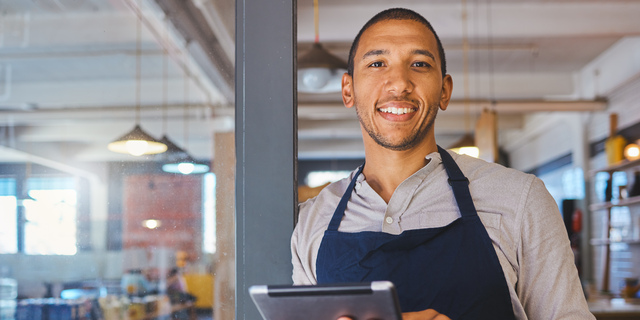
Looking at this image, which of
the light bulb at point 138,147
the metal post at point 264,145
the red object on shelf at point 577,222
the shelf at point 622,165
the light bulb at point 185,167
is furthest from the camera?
the red object on shelf at point 577,222

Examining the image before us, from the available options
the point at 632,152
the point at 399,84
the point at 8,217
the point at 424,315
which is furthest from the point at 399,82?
the point at 632,152

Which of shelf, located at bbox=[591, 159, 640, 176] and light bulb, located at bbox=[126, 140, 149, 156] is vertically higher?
shelf, located at bbox=[591, 159, 640, 176]

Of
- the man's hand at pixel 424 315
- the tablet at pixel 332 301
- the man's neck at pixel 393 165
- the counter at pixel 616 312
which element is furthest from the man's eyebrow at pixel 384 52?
the counter at pixel 616 312

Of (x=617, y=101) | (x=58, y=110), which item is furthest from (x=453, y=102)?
(x=58, y=110)

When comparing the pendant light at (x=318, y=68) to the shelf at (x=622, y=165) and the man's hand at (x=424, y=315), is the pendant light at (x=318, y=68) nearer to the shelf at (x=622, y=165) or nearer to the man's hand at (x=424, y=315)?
the man's hand at (x=424, y=315)

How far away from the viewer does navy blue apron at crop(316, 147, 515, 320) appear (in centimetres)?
129

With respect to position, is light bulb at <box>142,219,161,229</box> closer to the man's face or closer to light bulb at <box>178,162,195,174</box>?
light bulb at <box>178,162,195,174</box>

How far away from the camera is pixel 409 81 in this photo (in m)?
1.43

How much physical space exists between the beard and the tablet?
1.96 feet

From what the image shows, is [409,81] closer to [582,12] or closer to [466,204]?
[466,204]

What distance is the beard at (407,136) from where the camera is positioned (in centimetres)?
145

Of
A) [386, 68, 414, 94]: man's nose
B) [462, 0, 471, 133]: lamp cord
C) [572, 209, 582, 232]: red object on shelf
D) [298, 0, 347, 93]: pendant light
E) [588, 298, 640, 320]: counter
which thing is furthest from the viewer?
[572, 209, 582, 232]: red object on shelf

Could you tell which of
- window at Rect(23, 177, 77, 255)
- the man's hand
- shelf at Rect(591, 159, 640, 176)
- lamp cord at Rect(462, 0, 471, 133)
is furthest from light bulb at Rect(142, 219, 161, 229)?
shelf at Rect(591, 159, 640, 176)

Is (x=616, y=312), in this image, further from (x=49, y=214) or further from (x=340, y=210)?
(x=49, y=214)
